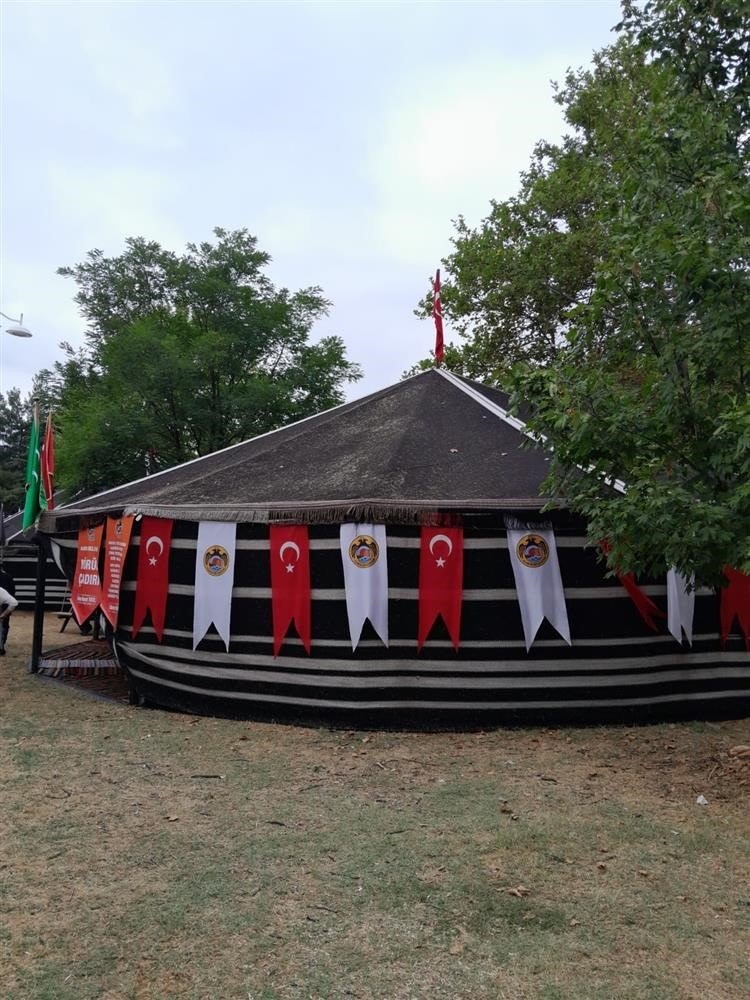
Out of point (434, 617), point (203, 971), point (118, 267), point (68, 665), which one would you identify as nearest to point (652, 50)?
point (434, 617)

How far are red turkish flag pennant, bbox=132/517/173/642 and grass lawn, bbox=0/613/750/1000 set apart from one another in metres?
1.36

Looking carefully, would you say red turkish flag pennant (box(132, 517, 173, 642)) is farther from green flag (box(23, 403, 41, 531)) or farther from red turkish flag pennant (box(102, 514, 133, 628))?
green flag (box(23, 403, 41, 531))

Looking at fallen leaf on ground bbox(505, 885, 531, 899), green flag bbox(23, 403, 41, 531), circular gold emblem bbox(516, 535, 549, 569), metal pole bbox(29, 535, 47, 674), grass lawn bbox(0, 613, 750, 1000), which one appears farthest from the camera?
metal pole bbox(29, 535, 47, 674)

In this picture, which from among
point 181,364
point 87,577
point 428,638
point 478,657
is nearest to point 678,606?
point 478,657

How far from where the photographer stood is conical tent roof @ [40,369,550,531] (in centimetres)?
723

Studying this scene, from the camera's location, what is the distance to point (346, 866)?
4145mm

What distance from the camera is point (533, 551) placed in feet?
23.3

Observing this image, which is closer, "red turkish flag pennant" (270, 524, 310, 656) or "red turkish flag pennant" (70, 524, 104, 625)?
"red turkish flag pennant" (270, 524, 310, 656)

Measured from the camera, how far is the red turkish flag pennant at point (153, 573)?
25.8ft

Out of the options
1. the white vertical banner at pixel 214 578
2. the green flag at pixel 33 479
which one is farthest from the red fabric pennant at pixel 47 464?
the white vertical banner at pixel 214 578

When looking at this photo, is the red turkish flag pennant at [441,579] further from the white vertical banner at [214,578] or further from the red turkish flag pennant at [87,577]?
the red turkish flag pennant at [87,577]

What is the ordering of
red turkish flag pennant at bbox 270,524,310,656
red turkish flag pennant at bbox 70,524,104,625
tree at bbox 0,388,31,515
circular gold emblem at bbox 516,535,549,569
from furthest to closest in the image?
1. tree at bbox 0,388,31,515
2. red turkish flag pennant at bbox 70,524,104,625
3. red turkish flag pennant at bbox 270,524,310,656
4. circular gold emblem at bbox 516,535,549,569

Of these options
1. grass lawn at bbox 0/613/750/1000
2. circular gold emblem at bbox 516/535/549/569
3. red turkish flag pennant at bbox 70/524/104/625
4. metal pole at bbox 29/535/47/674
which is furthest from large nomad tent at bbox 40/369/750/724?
metal pole at bbox 29/535/47/674

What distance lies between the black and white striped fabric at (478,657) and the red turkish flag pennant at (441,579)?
9 cm
